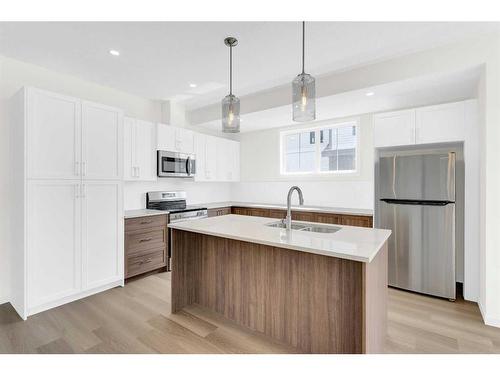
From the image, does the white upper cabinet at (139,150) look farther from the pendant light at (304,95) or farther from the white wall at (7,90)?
the pendant light at (304,95)

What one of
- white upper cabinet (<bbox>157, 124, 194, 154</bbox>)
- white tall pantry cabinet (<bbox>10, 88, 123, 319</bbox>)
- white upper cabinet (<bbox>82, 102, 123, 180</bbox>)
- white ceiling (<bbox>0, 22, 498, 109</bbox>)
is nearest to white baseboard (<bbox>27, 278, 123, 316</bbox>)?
white tall pantry cabinet (<bbox>10, 88, 123, 319</bbox>)

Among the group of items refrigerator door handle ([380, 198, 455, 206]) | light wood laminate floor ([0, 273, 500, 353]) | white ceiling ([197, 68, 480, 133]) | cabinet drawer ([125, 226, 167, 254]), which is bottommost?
light wood laminate floor ([0, 273, 500, 353])

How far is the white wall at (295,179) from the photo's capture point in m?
3.98

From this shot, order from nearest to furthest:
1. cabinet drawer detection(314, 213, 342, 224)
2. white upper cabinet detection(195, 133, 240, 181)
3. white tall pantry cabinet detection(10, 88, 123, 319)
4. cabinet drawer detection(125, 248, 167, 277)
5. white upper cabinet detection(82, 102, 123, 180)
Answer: white tall pantry cabinet detection(10, 88, 123, 319)
white upper cabinet detection(82, 102, 123, 180)
cabinet drawer detection(125, 248, 167, 277)
cabinet drawer detection(314, 213, 342, 224)
white upper cabinet detection(195, 133, 240, 181)

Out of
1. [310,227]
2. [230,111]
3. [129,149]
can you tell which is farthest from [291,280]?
[129,149]

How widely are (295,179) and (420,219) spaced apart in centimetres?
217

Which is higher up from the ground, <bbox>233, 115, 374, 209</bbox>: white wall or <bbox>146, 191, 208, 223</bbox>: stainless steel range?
<bbox>233, 115, 374, 209</bbox>: white wall

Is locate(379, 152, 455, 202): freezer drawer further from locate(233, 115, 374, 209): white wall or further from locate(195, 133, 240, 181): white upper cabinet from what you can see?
locate(195, 133, 240, 181): white upper cabinet

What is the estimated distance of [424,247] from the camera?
Answer: 2.90 meters

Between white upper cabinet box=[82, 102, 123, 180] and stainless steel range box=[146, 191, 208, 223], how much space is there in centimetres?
99

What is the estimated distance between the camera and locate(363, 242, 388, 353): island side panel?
1.46 meters

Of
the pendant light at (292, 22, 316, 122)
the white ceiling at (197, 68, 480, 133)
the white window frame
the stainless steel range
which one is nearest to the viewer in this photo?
the pendant light at (292, 22, 316, 122)
